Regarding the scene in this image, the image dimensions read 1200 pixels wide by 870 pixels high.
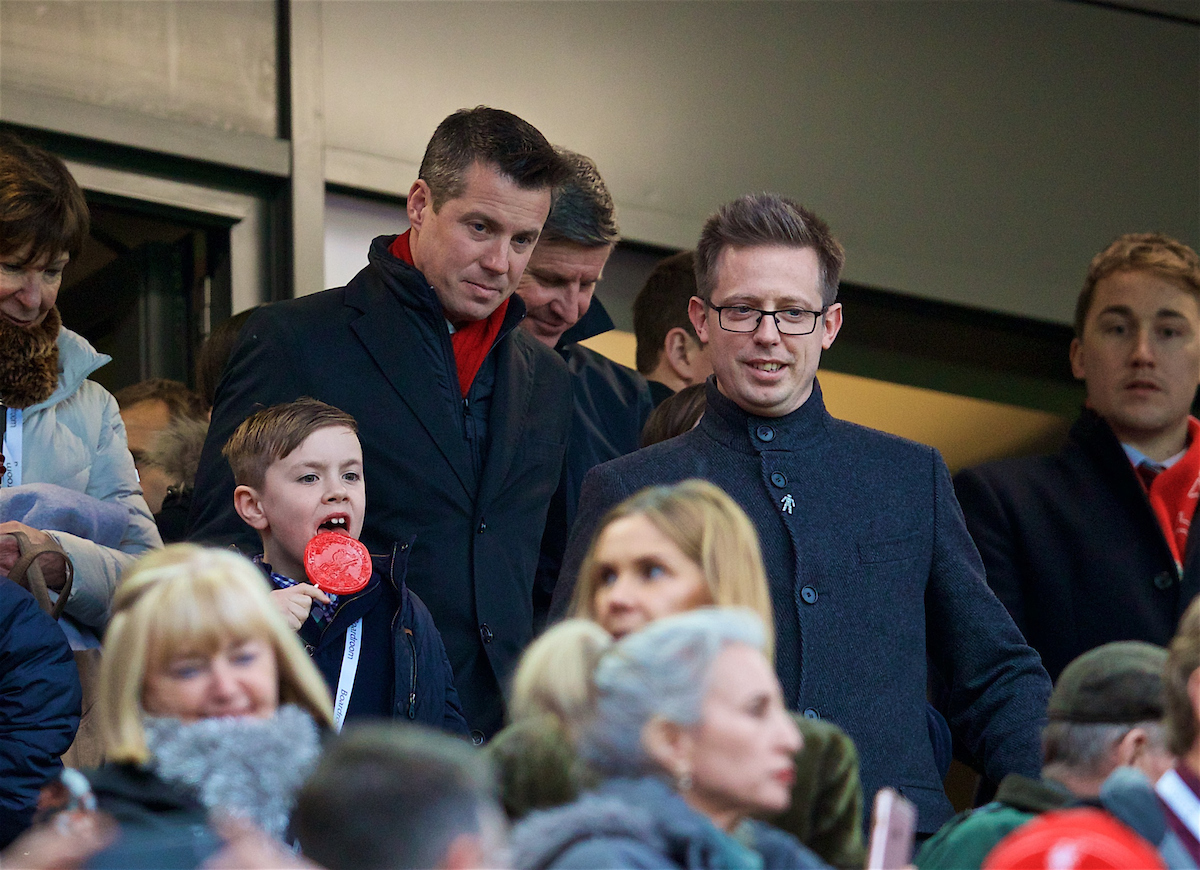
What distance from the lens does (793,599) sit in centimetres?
399

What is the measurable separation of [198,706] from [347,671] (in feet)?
4.07

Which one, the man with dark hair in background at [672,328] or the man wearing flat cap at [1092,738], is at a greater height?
the man with dark hair in background at [672,328]

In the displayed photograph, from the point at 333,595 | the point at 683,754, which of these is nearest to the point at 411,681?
the point at 333,595

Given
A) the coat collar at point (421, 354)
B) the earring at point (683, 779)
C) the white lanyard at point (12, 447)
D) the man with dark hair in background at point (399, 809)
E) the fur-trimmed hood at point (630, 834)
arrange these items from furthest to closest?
the white lanyard at point (12, 447) < the coat collar at point (421, 354) < the earring at point (683, 779) < the fur-trimmed hood at point (630, 834) < the man with dark hair in background at point (399, 809)

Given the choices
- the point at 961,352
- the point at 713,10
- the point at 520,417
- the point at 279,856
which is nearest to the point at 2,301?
the point at 520,417

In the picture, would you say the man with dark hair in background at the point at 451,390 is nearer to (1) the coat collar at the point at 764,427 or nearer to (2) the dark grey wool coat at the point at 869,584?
(2) the dark grey wool coat at the point at 869,584

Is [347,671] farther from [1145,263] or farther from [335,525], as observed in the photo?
[1145,263]

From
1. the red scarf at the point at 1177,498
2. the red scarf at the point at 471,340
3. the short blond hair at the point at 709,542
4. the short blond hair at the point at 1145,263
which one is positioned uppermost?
the short blond hair at the point at 1145,263

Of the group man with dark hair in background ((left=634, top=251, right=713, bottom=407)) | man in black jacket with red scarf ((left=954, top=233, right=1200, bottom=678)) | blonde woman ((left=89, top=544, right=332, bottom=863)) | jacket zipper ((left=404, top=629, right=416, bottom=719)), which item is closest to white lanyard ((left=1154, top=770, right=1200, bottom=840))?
blonde woman ((left=89, top=544, right=332, bottom=863))

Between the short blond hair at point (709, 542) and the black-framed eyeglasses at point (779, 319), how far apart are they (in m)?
0.95

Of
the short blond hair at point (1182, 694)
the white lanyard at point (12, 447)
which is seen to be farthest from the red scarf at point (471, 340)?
the short blond hair at point (1182, 694)

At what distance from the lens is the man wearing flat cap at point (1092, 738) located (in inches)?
125

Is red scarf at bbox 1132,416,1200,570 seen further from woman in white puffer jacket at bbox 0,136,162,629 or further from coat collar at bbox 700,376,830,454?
woman in white puffer jacket at bbox 0,136,162,629

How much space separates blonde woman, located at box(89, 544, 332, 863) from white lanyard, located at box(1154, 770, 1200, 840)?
53.5 inches
